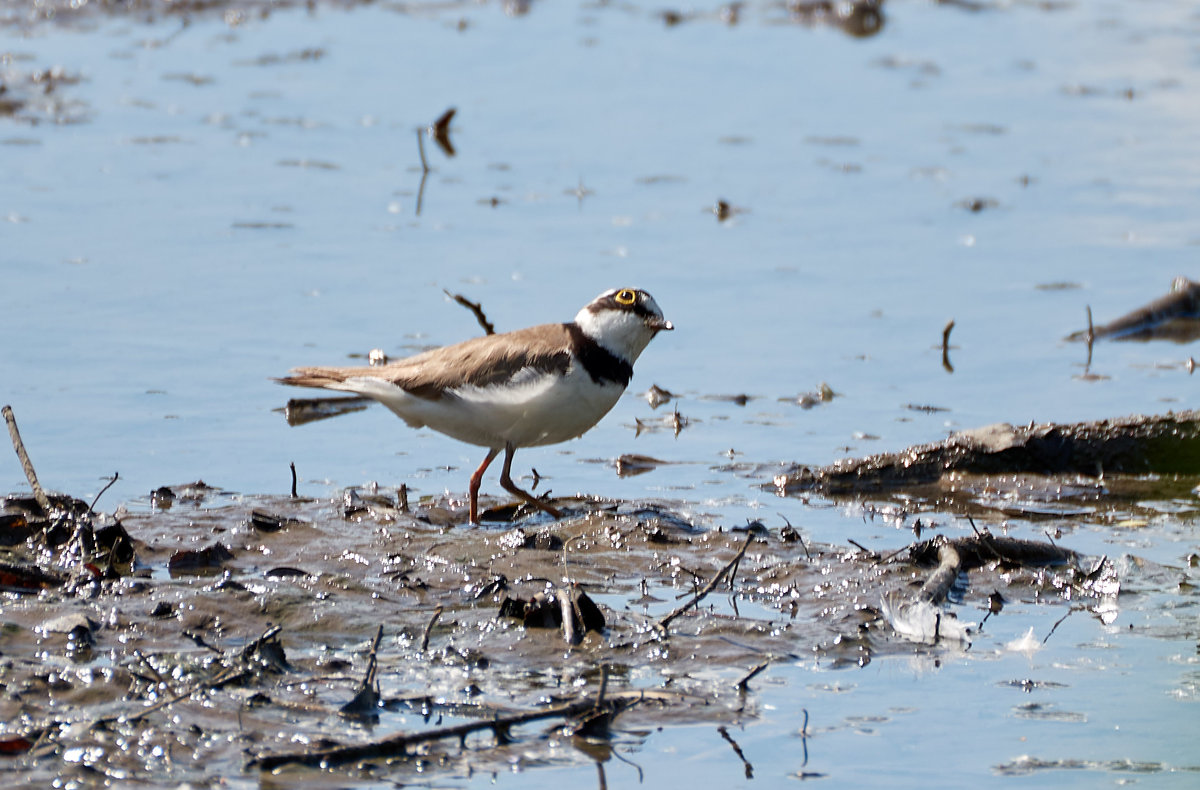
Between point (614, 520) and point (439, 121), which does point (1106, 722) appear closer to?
point (614, 520)

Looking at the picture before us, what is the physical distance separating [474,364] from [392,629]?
1.71 metres

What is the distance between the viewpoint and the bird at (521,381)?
6.32m

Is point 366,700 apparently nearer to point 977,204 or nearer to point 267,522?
point 267,522

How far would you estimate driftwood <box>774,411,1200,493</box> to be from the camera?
6.77m

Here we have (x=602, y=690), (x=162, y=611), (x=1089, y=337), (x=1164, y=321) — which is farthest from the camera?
(x=1164, y=321)

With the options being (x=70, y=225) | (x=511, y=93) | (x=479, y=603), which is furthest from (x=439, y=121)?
(x=479, y=603)

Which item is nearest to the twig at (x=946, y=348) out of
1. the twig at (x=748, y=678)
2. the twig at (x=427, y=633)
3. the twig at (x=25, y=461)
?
the twig at (x=748, y=678)

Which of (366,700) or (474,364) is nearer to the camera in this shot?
(366,700)

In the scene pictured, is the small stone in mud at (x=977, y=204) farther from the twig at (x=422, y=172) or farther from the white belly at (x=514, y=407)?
the white belly at (x=514, y=407)

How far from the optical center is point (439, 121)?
12.6 meters

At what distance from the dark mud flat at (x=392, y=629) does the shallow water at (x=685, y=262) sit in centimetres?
23

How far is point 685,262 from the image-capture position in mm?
9828

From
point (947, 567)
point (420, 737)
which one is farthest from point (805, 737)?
point (947, 567)

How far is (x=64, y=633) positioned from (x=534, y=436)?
2.25m
